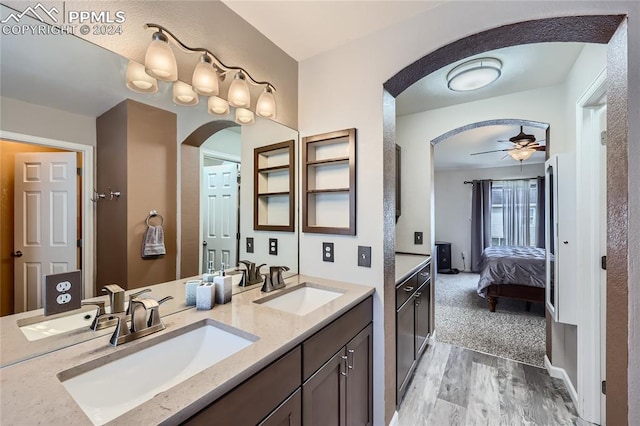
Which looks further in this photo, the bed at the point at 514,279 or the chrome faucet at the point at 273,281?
the bed at the point at 514,279

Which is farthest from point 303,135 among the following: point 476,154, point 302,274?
point 476,154

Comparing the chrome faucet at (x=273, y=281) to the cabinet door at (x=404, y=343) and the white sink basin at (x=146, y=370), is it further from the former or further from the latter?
the cabinet door at (x=404, y=343)

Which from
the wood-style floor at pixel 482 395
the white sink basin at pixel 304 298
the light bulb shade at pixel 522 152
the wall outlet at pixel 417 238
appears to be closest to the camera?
the white sink basin at pixel 304 298

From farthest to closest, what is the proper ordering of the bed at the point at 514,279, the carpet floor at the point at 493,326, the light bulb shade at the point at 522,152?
the light bulb shade at the point at 522,152 < the bed at the point at 514,279 < the carpet floor at the point at 493,326

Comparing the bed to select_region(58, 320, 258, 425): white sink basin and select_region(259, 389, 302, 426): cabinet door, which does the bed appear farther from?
select_region(58, 320, 258, 425): white sink basin

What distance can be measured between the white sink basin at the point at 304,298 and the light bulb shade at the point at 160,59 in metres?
1.22

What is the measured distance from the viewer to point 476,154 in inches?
200

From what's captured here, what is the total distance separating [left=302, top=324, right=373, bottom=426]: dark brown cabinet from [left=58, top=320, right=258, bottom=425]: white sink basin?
383mm

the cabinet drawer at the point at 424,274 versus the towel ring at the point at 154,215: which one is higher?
the towel ring at the point at 154,215

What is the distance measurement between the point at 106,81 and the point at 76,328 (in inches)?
37.0

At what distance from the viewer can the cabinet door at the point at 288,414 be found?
2.86 ft

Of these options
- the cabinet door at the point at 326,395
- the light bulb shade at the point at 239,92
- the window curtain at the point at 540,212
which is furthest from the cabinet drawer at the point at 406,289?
the window curtain at the point at 540,212

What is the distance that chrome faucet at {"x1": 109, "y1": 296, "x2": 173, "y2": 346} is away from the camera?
888 mm

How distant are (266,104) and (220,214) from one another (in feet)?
2.42
